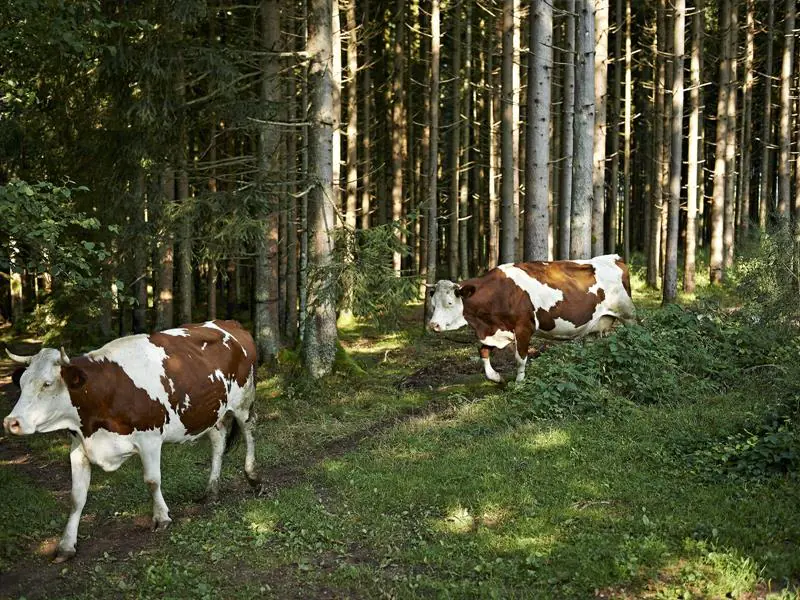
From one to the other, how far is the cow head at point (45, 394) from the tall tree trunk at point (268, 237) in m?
8.09

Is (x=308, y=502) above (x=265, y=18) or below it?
below

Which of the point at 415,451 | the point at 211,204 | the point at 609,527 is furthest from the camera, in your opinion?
the point at 211,204

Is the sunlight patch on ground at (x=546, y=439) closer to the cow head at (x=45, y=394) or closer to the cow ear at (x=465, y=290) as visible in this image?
the cow ear at (x=465, y=290)

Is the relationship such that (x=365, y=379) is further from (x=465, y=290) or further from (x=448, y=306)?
(x=465, y=290)

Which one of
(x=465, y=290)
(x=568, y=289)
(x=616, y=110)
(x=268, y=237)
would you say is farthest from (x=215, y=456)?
(x=616, y=110)

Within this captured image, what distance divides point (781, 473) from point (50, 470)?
9.51 meters

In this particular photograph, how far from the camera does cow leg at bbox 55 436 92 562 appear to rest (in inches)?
274

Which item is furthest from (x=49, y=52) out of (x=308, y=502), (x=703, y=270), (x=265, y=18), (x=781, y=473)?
(x=703, y=270)

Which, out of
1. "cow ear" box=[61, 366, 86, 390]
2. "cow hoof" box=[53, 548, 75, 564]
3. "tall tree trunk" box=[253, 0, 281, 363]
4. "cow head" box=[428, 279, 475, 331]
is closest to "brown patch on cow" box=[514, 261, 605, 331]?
"cow head" box=[428, 279, 475, 331]

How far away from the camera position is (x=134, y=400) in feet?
24.9

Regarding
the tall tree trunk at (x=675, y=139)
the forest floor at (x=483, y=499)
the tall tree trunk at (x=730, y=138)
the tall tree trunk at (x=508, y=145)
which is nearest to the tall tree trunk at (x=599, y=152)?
the tall tree trunk at (x=508, y=145)

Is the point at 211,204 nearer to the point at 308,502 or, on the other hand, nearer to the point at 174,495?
the point at 174,495

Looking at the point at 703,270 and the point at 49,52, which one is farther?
the point at 703,270

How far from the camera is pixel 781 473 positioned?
7.04 metres
